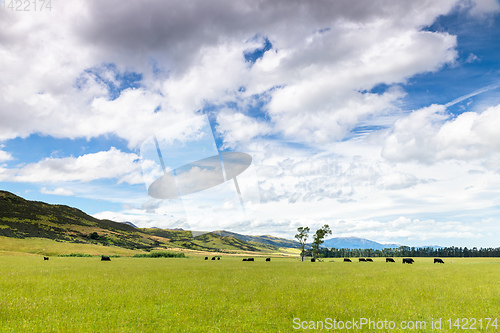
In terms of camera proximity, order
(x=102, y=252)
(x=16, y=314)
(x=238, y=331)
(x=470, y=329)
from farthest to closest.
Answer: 1. (x=102, y=252)
2. (x=16, y=314)
3. (x=470, y=329)
4. (x=238, y=331)

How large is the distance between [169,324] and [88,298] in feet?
27.2

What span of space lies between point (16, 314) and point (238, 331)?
37.9ft

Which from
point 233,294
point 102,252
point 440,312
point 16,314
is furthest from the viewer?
point 102,252

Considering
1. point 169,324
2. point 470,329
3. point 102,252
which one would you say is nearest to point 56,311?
point 169,324

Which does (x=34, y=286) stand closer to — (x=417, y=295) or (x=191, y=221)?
(x=417, y=295)

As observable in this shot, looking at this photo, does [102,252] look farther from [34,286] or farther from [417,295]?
[417,295]

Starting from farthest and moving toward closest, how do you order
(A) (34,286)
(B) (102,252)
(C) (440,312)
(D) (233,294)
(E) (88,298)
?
(B) (102,252)
(A) (34,286)
(D) (233,294)
(E) (88,298)
(C) (440,312)

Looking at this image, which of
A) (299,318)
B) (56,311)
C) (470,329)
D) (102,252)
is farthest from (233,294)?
(102,252)

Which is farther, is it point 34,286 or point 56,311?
point 34,286

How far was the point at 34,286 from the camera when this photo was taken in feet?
72.7

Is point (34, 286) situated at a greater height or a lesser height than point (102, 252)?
greater

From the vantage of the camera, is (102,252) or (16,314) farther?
(102,252)

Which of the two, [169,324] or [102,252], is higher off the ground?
[169,324]

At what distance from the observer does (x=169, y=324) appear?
13258mm
